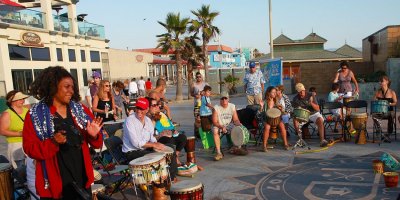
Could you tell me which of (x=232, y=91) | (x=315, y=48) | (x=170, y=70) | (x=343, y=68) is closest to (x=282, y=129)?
(x=343, y=68)

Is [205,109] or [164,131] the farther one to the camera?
[205,109]

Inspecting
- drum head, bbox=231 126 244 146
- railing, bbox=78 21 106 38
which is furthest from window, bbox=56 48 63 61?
drum head, bbox=231 126 244 146

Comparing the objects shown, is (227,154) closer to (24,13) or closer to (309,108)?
(309,108)

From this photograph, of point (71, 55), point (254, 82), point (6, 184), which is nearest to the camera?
point (6, 184)

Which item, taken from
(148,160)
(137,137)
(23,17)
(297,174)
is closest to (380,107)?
(297,174)

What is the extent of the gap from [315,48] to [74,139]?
33.9m

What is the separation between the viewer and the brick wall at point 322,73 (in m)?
19.5

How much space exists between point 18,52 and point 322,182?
64.1 feet

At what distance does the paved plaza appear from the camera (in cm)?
520

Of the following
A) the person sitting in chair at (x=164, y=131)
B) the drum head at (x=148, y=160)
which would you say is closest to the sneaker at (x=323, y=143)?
the person sitting in chair at (x=164, y=131)

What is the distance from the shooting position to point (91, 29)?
92.7 feet

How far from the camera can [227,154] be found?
7883 millimetres

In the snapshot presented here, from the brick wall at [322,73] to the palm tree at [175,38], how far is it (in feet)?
26.2

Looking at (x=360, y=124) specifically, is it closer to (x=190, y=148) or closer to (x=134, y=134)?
(x=190, y=148)
